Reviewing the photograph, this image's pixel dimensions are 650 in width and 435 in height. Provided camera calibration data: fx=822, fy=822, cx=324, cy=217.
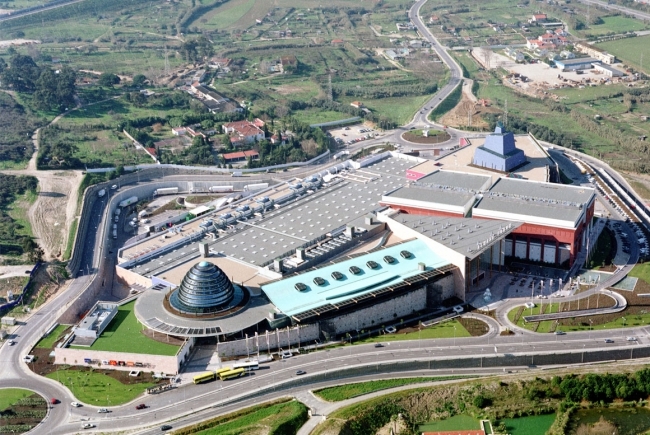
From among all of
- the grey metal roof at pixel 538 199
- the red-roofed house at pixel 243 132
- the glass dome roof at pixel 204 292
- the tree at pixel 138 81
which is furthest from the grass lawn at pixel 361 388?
the tree at pixel 138 81

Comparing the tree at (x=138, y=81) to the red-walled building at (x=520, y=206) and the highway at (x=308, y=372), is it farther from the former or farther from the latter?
the highway at (x=308, y=372)

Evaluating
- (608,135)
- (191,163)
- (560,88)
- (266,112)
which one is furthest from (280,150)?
(560,88)

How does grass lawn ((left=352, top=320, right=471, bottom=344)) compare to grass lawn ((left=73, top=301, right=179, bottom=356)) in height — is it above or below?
below

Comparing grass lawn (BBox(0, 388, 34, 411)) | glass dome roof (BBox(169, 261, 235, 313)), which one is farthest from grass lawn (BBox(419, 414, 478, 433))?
grass lawn (BBox(0, 388, 34, 411))

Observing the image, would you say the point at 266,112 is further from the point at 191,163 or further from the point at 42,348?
the point at 42,348

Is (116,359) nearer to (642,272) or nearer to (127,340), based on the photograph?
(127,340)

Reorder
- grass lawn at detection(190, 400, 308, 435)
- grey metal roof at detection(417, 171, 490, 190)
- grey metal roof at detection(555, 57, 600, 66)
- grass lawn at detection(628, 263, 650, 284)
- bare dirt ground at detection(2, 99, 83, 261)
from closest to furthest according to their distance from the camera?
grass lawn at detection(190, 400, 308, 435) < grass lawn at detection(628, 263, 650, 284) < bare dirt ground at detection(2, 99, 83, 261) < grey metal roof at detection(417, 171, 490, 190) < grey metal roof at detection(555, 57, 600, 66)

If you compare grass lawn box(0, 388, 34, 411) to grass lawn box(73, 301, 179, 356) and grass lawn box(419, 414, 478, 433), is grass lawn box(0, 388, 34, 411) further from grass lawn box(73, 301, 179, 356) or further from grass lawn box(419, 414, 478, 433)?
grass lawn box(419, 414, 478, 433)

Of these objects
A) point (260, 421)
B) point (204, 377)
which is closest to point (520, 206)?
point (204, 377)
